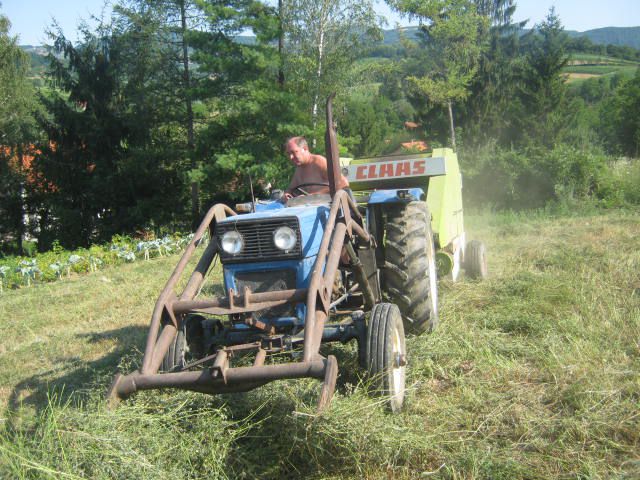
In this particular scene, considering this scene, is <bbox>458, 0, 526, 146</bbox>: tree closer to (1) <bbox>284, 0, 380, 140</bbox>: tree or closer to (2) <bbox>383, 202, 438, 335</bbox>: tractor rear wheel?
(1) <bbox>284, 0, 380, 140</bbox>: tree

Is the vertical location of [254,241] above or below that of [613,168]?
above

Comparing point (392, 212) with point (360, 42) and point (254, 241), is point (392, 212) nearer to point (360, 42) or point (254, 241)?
point (254, 241)

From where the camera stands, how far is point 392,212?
203 inches

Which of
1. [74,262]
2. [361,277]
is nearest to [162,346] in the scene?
[361,277]

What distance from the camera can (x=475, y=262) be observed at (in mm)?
7410

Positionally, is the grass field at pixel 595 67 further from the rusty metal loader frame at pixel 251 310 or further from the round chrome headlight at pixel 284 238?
the round chrome headlight at pixel 284 238

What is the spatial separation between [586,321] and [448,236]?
1965mm

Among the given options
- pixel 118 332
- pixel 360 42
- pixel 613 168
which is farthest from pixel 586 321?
pixel 360 42

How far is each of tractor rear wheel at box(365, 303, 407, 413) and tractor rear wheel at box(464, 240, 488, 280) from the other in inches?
147

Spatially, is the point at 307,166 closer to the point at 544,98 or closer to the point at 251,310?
the point at 251,310

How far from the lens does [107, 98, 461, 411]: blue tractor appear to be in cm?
326

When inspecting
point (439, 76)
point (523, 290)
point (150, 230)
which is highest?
point (439, 76)

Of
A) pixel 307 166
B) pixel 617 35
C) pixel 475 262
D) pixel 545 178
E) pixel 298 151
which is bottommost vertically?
pixel 545 178

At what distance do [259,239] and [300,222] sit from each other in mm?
290
